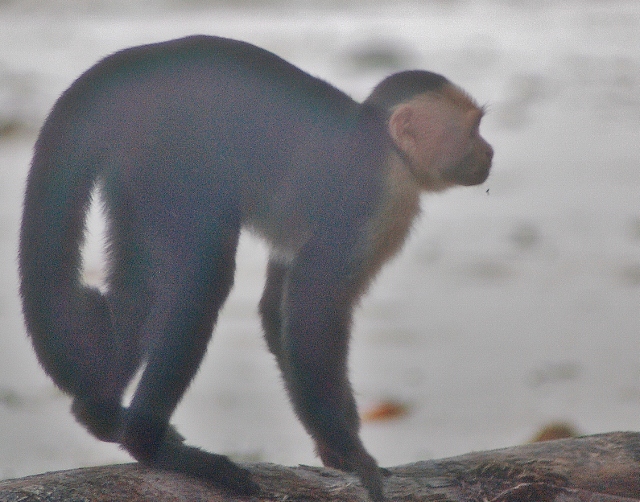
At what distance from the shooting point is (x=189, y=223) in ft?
8.17

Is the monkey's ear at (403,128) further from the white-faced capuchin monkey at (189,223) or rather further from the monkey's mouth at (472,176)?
the monkey's mouth at (472,176)

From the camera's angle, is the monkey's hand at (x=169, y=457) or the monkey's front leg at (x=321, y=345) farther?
the monkey's front leg at (x=321, y=345)

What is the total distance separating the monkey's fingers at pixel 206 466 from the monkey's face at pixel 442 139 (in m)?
1.13

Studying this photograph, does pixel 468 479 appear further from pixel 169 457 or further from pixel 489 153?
pixel 489 153

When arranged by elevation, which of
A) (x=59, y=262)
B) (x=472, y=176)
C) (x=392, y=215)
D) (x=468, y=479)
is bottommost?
(x=468, y=479)

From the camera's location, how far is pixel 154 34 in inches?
224

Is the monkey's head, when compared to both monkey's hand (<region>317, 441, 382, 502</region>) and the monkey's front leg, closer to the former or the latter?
the monkey's front leg

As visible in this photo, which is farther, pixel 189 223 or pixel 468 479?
pixel 468 479

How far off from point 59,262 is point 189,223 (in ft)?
1.32

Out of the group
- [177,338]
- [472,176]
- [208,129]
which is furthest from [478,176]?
[177,338]

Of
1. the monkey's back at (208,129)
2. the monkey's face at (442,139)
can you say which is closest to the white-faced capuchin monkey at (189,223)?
the monkey's back at (208,129)

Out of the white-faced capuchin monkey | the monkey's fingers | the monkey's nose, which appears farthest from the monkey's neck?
the monkey's fingers

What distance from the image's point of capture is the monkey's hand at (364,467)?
2.55m

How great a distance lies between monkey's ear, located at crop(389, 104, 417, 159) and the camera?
2926mm
